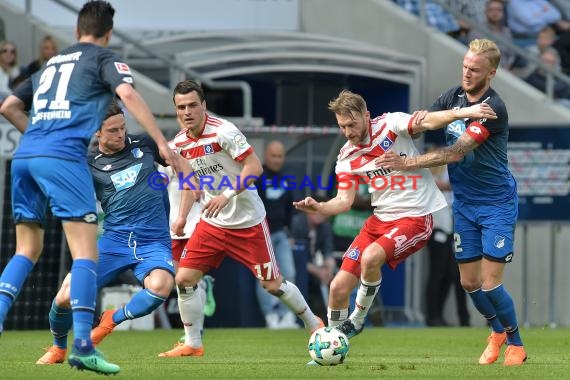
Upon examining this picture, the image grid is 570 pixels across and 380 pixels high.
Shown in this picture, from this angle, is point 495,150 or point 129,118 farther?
point 129,118

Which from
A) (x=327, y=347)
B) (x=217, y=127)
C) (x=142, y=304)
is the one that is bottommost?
(x=327, y=347)

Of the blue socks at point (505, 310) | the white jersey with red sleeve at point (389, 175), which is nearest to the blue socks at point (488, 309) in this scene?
the blue socks at point (505, 310)

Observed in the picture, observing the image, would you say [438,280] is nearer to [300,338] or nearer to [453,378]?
[300,338]

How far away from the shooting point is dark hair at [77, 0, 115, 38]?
8578 mm

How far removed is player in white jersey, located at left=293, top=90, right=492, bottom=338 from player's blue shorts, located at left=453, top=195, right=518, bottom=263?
310 mm

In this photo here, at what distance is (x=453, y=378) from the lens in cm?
915

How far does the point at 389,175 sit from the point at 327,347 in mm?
1545

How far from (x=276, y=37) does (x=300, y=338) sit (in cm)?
664

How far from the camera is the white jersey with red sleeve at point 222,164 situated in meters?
11.2

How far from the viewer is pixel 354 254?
35.9 feet

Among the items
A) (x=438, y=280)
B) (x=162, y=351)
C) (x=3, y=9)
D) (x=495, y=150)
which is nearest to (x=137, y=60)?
(x=3, y=9)

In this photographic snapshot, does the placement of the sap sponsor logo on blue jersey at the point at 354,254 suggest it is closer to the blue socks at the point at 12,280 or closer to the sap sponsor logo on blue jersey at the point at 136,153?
the sap sponsor logo on blue jersey at the point at 136,153

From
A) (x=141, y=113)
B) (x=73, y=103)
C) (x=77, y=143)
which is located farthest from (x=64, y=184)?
(x=141, y=113)

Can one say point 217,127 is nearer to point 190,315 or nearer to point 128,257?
point 128,257
